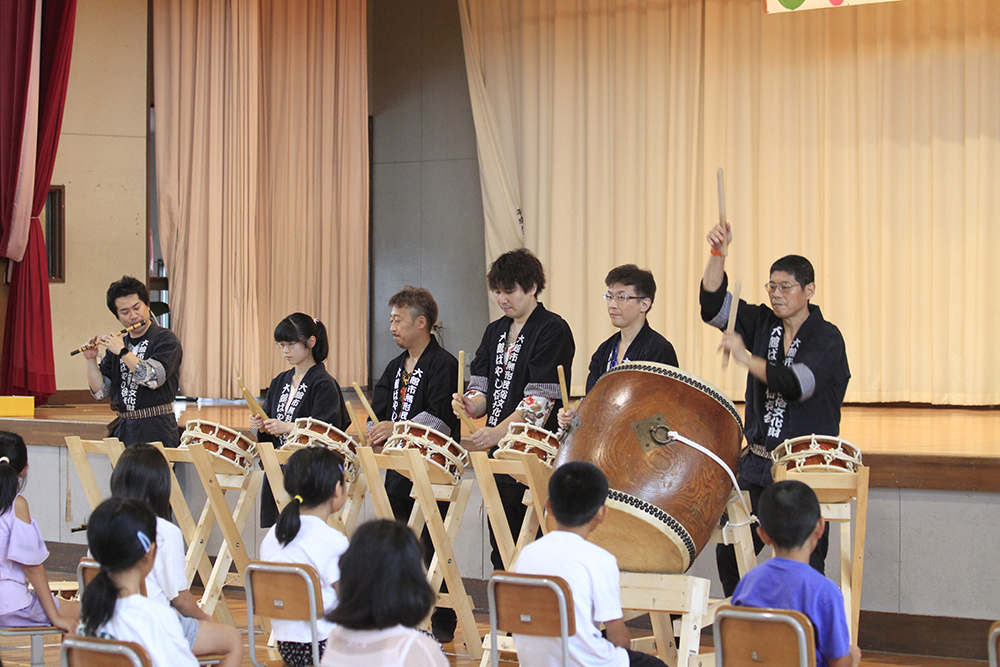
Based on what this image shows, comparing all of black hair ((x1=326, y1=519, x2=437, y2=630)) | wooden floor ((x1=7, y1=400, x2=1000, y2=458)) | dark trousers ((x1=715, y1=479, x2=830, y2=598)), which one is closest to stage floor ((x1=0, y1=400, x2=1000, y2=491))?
wooden floor ((x1=7, y1=400, x2=1000, y2=458))

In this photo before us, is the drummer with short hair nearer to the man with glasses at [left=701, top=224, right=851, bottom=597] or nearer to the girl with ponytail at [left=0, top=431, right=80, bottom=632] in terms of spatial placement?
the man with glasses at [left=701, top=224, right=851, bottom=597]

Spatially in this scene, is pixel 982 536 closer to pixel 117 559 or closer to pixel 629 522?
pixel 629 522

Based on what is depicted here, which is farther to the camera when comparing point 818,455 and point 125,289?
point 125,289

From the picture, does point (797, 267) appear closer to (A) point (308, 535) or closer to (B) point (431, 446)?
(B) point (431, 446)

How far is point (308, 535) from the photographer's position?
2.57 m

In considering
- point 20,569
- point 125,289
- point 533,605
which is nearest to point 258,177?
point 125,289

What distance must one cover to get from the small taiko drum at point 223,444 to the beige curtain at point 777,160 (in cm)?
354

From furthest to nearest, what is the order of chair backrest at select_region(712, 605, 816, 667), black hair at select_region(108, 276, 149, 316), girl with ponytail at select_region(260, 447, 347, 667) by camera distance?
1. black hair at select_region(108, 276, 149, 316)
2. girl with ponytail at select_region(260, 447, 347, 667)
3. chair backrest at select_region(712, 605, 816, 667)

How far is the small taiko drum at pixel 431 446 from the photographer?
10.9ft

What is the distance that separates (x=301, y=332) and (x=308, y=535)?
4.16 feet

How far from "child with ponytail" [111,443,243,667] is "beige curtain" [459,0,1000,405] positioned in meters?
4.52

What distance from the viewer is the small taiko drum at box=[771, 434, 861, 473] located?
2.81 m

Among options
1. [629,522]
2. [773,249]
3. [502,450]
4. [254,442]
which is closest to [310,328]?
[254,442]

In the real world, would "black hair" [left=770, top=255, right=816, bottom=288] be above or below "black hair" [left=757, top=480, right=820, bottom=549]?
above
